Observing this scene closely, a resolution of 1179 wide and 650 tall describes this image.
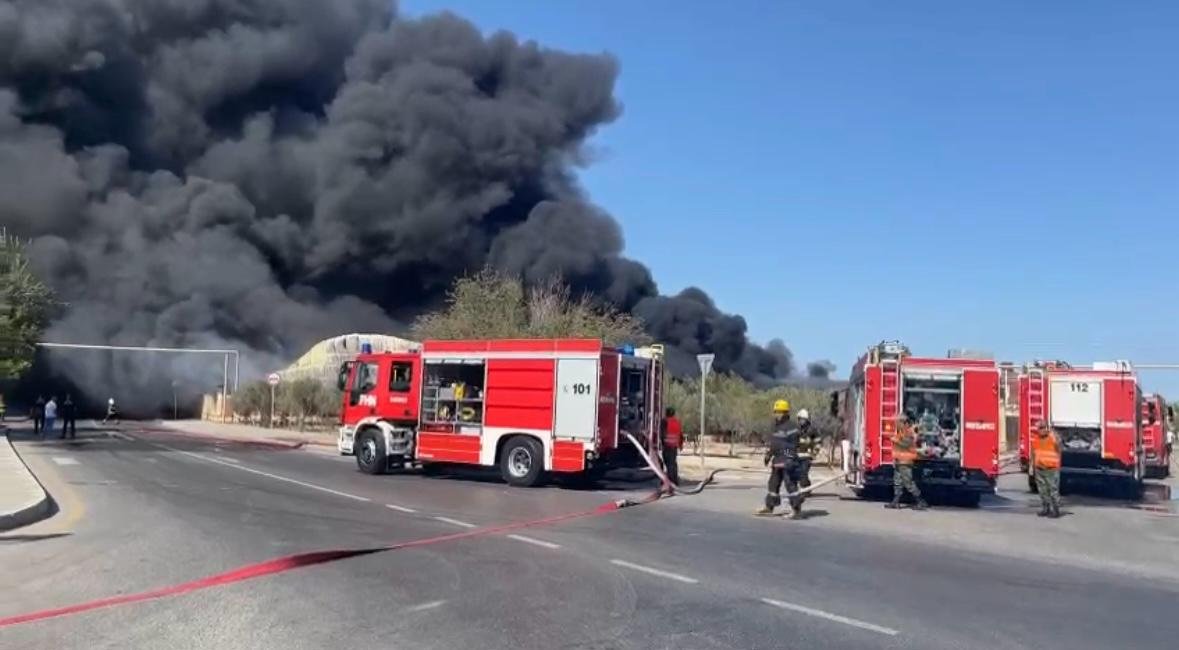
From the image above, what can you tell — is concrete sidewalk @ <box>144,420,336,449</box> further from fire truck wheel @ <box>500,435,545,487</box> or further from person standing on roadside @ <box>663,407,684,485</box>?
person standing on roadside @ <box>663,407,684,485</box>

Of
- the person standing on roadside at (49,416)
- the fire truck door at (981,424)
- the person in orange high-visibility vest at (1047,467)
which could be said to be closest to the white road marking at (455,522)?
the fire truck door at (981,424)

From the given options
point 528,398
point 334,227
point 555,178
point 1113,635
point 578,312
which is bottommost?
point 1113,635

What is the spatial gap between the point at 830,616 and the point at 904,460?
8.28 meters

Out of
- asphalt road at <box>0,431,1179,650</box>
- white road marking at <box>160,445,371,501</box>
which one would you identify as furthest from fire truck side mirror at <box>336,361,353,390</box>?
asphalt road at <box>0,431,1179,650</box>

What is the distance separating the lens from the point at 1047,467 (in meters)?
14.3

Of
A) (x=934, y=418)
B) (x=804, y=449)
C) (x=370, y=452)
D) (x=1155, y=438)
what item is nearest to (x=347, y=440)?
(x=370, y=452)

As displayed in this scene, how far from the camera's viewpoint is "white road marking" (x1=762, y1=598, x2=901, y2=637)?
653cm

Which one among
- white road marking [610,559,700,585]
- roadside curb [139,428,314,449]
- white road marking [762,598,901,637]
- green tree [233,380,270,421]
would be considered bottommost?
white road marking [762,598,901,637]

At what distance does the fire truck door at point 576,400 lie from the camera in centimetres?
1673

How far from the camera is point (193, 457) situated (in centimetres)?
2317

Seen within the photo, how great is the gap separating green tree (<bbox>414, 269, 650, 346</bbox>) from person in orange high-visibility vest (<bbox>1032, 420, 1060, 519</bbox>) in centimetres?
1697

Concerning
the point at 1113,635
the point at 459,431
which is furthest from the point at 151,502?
the point at 1113,635

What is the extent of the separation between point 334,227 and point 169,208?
302 inches

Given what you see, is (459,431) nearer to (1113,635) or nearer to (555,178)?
(1113,635)
